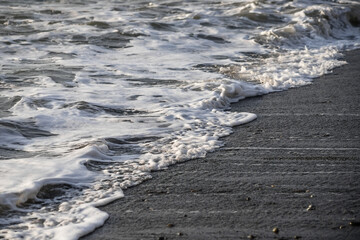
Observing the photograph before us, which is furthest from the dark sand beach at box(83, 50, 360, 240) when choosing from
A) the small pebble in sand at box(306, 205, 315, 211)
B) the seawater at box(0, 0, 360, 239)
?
the seawater at box(0, 0, 360, 239)

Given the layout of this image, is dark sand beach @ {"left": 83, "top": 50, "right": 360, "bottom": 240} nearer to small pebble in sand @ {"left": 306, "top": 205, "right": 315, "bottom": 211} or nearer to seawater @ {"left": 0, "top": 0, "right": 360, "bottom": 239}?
small pebble in sand @ {"left": 306, "top": 205, "right": 315, "bottom": 211}

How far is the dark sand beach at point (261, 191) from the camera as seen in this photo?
3.29 metres

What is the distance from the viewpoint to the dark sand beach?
3291 millimetres

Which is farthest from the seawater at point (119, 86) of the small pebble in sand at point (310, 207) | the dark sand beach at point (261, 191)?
the small pebble in sand at point (310, 207)

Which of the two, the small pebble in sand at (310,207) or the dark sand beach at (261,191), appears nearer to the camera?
the dark sand beach at (261,191)

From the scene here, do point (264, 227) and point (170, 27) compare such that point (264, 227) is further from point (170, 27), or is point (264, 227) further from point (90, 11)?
point (90, 11)

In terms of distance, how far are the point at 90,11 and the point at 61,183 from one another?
1130 cm

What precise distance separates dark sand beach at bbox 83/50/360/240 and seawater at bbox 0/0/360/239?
180 millimetres

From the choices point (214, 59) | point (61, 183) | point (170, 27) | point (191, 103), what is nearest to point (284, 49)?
point (214, 59)

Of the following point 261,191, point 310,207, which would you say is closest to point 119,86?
point 261,191

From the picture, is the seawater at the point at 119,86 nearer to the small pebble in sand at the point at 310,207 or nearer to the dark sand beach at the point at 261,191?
the dark sand beach at the point at 261,191

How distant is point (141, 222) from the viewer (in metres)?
3.41

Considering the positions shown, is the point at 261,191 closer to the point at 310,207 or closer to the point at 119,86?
the point at 310,207

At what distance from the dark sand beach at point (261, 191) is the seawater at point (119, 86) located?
180 millimetres
